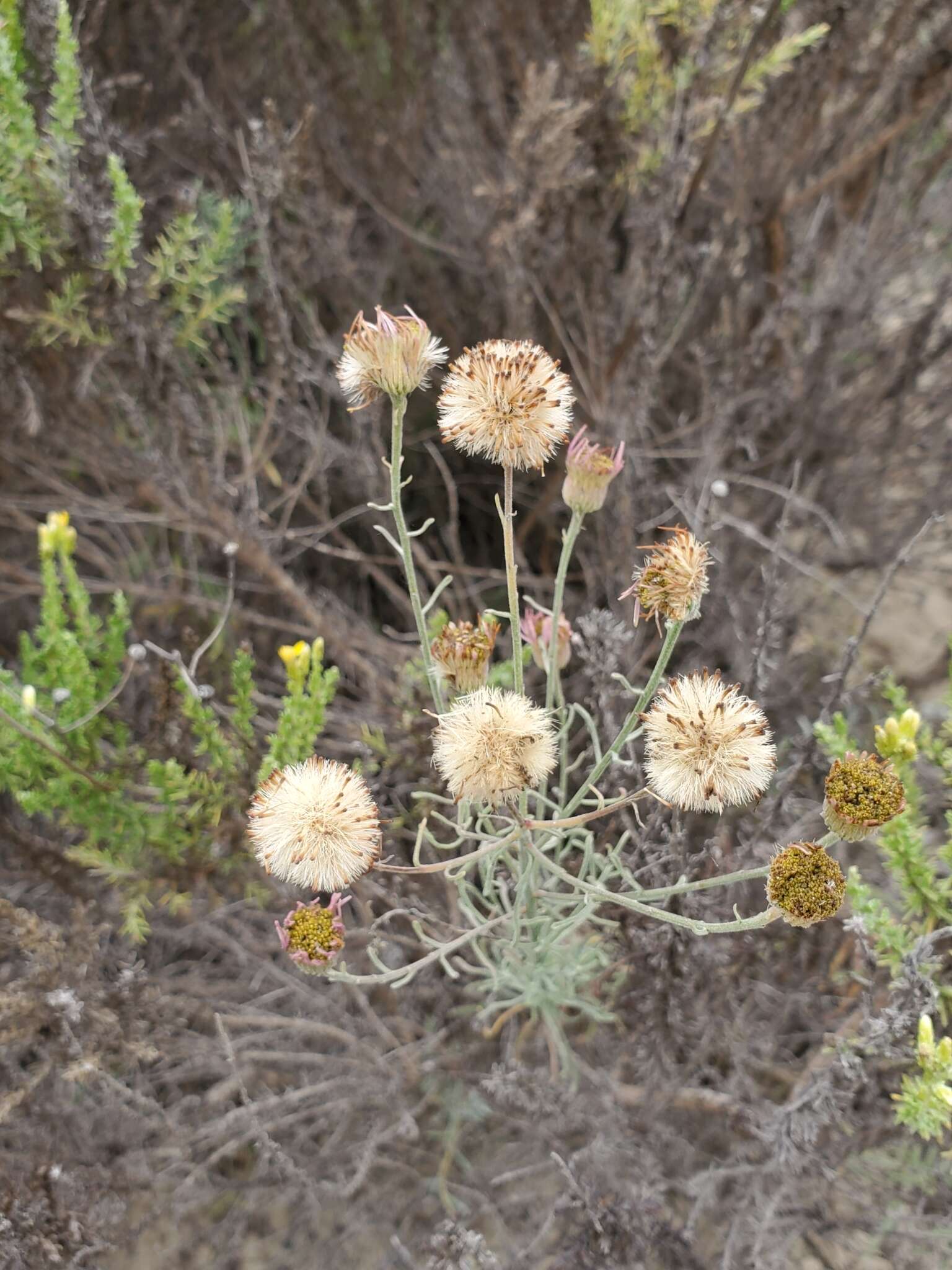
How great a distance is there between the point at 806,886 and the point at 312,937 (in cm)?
57

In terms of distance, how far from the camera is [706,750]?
1.04m

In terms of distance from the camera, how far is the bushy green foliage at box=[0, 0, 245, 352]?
5.79ft

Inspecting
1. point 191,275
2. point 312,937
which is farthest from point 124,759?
point 191,275

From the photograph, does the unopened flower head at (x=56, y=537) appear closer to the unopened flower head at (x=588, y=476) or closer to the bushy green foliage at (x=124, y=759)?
the bushy green foliage at (x=124, y=759)

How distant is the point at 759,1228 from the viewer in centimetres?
168

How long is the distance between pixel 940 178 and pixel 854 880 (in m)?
2.42

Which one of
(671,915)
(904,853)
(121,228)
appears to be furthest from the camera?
(121,228)

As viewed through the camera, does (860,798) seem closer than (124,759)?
Yes

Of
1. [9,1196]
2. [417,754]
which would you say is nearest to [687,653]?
[417,754]

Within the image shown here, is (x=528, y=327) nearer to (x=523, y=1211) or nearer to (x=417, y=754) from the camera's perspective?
(x=417, y=754)

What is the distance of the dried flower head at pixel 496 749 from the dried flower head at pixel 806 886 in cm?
28

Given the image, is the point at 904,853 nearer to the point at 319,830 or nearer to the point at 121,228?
the point at 319,830

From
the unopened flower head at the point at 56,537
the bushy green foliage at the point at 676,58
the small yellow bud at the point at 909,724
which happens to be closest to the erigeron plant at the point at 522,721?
the small yellow bud at the point at 909,724

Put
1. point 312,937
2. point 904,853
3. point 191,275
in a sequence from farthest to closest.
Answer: point 191,275 → point 904,853 → point 312,937
